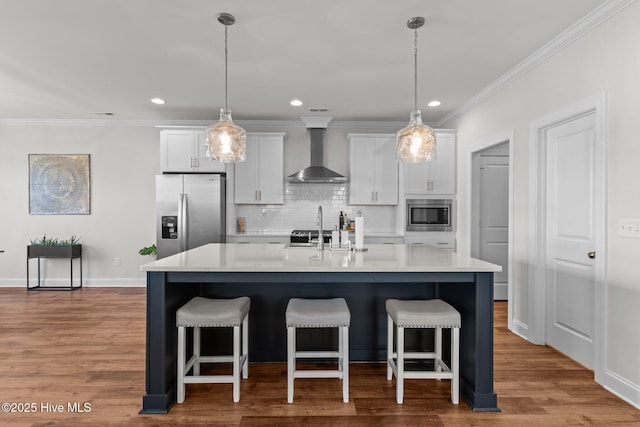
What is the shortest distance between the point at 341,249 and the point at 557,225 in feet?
6.13

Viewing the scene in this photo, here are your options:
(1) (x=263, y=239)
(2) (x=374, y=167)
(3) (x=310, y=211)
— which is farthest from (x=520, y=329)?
(1) (x=263, y=239)

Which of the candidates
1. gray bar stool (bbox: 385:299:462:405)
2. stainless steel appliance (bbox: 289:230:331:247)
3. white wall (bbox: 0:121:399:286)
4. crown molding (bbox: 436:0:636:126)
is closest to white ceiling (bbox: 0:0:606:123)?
crown molding (bbox: 436:0:636:126)

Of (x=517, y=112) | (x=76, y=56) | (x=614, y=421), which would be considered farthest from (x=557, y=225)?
(x=76, y=56)

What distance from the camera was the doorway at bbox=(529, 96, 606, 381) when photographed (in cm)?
258

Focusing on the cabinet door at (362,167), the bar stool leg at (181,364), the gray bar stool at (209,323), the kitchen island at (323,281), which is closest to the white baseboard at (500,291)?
the cabinet door at (362,167)

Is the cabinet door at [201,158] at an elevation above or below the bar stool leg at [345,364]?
above

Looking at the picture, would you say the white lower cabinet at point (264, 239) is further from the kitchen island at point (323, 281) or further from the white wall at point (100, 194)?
the kitchen island at point (323, 281)

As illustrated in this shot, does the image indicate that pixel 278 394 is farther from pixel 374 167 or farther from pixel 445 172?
pixel 445 172

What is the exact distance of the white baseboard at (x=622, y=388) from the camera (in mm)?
2256

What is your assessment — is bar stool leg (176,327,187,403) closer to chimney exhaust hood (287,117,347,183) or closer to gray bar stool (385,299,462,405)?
gray bar stool (385,299,462,405)

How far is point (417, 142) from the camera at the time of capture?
271 cm

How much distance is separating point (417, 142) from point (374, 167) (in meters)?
2.69

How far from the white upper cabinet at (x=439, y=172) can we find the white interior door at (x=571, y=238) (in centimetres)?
206

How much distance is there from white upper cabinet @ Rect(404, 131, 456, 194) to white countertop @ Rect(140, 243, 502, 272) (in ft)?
8.60
